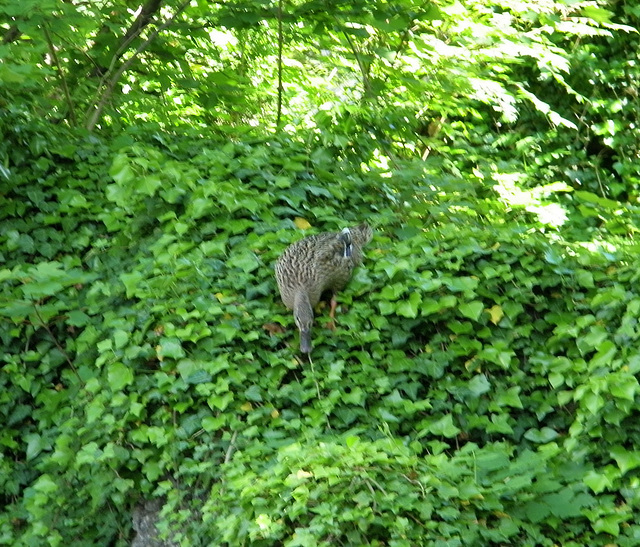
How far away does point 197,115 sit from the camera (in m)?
9.34

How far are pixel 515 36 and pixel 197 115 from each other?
3577 millimetres

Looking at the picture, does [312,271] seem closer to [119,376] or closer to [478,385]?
[478,385]

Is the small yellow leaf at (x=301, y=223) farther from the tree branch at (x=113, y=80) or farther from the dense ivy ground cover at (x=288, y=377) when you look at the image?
the tree branch at (x=113, y=80)

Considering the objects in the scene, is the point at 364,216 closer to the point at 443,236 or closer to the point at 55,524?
the point at 443,236

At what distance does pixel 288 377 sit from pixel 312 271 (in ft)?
2.24

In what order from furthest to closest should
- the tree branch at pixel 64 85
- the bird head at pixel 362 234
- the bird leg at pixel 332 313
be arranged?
1. the tree branch at pixel 64 85
2. the bird head at pixel 362 234
3. the bird leg at pixel 332 313

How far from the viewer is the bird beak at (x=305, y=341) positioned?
5543mm

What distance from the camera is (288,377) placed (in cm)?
567

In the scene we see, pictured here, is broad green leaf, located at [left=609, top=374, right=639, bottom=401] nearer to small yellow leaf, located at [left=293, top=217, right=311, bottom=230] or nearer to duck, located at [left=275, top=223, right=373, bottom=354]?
duck, located at [left=275, top=223, right=373, bottom=354]

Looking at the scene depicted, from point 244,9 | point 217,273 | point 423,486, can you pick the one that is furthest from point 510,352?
point 244,9

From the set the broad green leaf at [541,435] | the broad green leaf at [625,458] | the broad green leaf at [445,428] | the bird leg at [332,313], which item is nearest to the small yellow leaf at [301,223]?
the bird leg at [332,313]

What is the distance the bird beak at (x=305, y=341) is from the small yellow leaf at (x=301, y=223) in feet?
4.40

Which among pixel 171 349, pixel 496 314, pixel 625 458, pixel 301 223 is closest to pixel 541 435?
pixel 625 458

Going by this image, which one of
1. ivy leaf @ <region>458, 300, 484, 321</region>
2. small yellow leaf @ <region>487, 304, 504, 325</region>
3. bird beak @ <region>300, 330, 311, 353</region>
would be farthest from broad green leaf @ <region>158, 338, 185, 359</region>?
small yellow leaf @ <region>487, 304, 504, 325</region>
